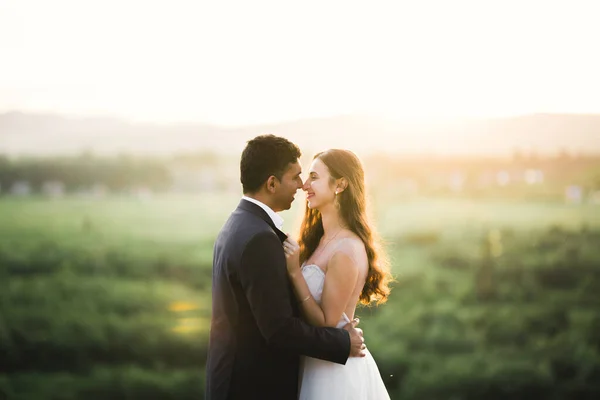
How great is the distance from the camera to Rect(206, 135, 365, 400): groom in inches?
78.9

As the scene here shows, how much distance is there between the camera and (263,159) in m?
2.10

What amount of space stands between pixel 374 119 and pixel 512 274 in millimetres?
2792

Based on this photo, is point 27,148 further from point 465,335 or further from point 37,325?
point 465,335

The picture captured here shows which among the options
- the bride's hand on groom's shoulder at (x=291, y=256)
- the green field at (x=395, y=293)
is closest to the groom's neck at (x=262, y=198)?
the bride's hand on groom's shoulder at (x=291, y=256)

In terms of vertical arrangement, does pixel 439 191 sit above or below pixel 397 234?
above

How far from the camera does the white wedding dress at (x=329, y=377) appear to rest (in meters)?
2.33

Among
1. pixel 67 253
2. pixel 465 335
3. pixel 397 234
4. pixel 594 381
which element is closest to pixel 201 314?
pixel 67 253

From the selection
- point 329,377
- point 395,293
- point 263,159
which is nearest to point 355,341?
point 329,377

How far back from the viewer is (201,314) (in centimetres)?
854

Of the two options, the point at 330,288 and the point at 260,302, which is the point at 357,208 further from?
the point at 260,302

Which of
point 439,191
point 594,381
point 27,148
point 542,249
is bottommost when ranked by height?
point 594,381

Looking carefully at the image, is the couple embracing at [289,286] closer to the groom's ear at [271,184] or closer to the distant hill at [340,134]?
the groom's ear at [271,184]

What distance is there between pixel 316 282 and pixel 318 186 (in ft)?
1.07

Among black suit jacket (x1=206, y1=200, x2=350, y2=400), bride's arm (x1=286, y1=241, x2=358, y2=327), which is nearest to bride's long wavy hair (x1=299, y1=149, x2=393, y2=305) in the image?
bride's arm (x1=286, y1=241, x2=358, y2=327)
